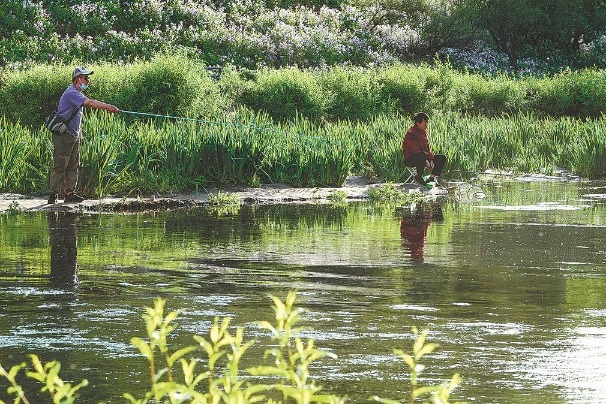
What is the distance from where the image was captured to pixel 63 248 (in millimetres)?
12961

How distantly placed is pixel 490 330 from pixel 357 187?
39.3ft

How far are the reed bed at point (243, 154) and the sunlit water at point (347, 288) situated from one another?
6.20ft

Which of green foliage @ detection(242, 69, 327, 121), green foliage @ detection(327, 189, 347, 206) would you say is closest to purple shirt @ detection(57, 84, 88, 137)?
green foliage @ detection(327, 189, 347, 206)

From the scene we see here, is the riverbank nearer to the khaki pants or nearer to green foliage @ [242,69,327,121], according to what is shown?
the khaki pants

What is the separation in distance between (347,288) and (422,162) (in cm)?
986

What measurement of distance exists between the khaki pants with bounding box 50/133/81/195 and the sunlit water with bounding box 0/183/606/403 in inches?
40.7

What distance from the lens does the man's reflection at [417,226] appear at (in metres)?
13.1

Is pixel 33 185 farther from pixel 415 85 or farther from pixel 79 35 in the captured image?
pixel 79 35

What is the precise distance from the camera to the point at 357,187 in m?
20.5

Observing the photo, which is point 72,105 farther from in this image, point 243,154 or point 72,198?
point 243,154

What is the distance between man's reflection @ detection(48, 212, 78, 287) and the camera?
11.0 metres

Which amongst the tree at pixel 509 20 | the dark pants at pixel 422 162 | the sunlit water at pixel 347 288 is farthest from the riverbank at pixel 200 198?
the tree at pixel 509 20

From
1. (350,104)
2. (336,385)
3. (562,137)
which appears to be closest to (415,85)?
(350,104)

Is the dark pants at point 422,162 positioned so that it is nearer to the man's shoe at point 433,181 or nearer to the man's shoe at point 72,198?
the man's shoe at point 433,181
